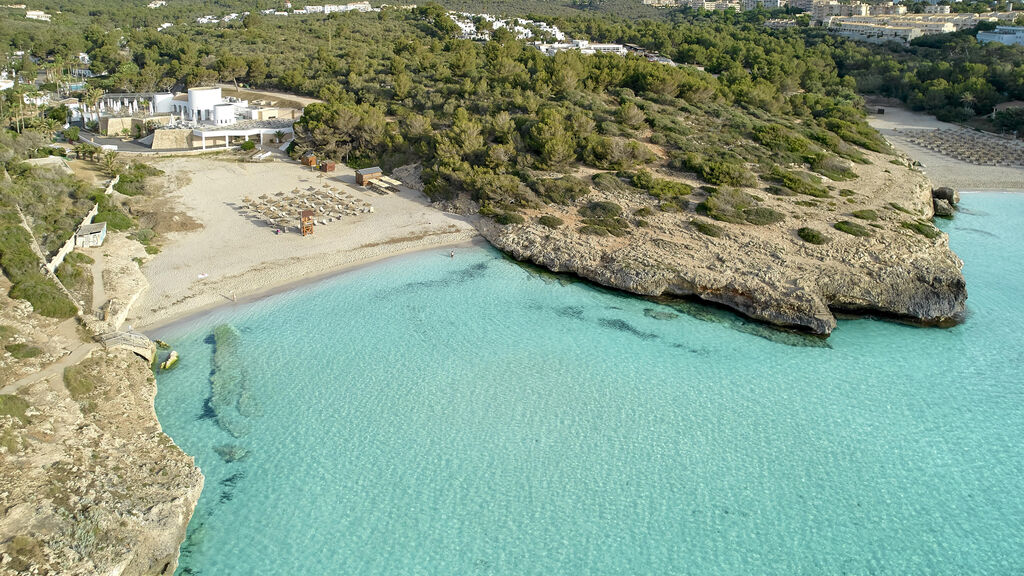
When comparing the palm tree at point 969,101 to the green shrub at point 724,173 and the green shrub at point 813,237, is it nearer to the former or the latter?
the green shrub at point 724,173

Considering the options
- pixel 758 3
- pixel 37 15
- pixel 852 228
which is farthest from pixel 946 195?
pixel 758 3

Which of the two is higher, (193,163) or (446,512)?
(193,163)

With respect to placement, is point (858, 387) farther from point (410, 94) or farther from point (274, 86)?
point (274, 86)

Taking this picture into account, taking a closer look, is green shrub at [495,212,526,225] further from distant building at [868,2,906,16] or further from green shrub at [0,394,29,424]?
distant building at [868,2,906,16]

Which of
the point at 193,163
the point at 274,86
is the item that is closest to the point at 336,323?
the point at 193,163

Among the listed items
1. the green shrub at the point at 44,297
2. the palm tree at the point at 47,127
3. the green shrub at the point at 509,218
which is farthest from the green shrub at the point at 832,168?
the palm tree at the point at 47,127

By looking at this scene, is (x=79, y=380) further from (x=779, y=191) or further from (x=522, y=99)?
(x=522, y=99)
